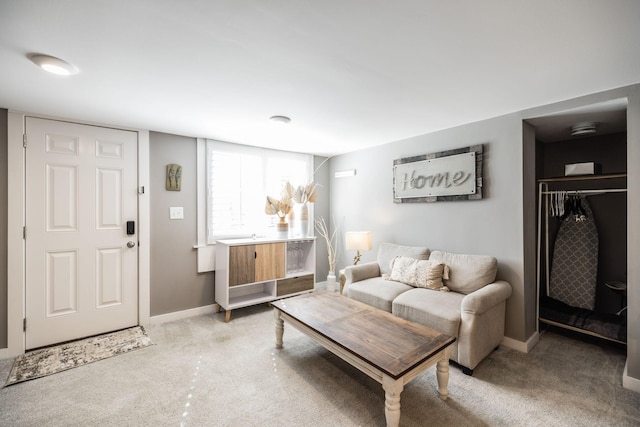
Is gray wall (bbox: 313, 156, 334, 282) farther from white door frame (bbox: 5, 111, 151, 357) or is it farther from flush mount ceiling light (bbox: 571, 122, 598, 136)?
white door frame (bbox: 5, 111, 151, 357)

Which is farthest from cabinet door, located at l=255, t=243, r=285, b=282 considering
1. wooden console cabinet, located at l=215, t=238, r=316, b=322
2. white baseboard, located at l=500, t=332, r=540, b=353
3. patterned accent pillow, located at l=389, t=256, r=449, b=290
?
white baseboard, located at l=500, t=332, r=540, b=353

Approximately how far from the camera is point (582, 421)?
1.73 metres

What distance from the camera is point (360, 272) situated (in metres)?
3.44

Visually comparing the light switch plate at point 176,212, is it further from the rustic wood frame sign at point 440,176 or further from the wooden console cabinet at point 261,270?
the rustic wood frame sign at point 440,176

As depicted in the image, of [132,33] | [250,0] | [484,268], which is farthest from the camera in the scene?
[484,268]

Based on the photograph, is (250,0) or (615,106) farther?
(615,106)

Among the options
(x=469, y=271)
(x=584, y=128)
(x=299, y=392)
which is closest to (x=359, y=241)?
(x=469, y=271)

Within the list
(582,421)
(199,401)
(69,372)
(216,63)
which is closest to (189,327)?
(69,372)

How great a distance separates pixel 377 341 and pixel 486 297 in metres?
1.10

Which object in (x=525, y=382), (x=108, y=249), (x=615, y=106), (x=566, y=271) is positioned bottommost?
(x=525, y=382)

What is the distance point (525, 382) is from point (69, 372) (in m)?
3.68

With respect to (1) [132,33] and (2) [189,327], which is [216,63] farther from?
(2) [189,327]

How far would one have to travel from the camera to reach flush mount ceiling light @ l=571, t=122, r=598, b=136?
274cm

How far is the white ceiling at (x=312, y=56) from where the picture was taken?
130 cm
